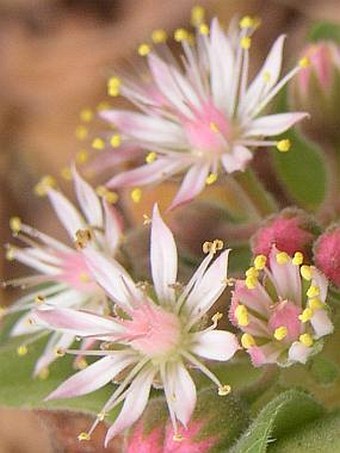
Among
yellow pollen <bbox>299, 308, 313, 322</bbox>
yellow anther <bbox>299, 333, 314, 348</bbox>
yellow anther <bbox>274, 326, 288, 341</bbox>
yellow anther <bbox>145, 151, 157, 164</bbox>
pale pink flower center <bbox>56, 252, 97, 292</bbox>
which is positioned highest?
yellow anther <bbox>145, 151, 157, 164</bbox>

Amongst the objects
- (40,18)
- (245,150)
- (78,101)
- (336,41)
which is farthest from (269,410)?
(40,18)

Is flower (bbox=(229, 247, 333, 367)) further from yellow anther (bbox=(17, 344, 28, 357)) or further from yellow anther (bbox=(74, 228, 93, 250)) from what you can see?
yellow anther (bbox=(17, 344, 28, 357))

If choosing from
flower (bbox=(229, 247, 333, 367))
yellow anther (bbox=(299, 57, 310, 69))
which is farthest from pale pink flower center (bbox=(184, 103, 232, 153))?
flower (bbox=(229, 247, 333, 367))

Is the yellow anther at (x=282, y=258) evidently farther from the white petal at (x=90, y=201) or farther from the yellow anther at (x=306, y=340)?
the white petal at (x=90, y=201)

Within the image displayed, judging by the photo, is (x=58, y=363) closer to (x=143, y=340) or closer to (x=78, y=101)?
(x=143, y=340)

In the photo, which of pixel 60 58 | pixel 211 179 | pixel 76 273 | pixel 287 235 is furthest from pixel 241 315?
pixel 60 58

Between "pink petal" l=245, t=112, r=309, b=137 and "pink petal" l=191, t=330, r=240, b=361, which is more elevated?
"pink petal" l=245, t=112, r=309, b=137

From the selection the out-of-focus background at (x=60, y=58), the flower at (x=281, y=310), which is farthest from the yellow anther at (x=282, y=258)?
the out-of-focus background at (x=60, y=58)
